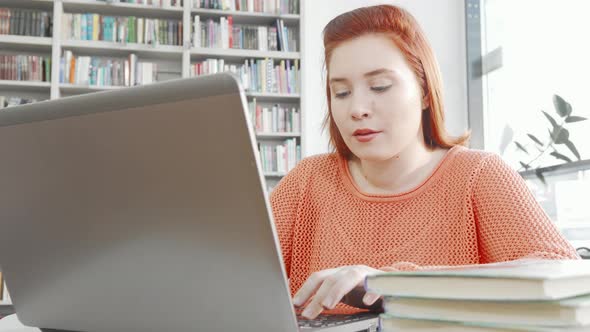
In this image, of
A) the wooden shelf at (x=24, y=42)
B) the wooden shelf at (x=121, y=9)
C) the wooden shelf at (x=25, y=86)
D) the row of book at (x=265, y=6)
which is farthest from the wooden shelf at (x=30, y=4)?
the row of book at (x=265, y=6)

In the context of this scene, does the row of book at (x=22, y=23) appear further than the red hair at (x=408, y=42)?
Yes

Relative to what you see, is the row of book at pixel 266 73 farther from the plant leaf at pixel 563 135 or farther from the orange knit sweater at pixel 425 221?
the orange knit sweater at pixel 425 221

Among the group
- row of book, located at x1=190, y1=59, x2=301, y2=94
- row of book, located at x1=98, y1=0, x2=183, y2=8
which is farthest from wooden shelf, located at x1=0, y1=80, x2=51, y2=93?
row of book, located at x1=190, y1=59, x2=301, y2=94

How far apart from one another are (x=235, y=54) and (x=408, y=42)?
2982 millimetres

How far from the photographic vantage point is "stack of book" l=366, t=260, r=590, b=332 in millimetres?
407

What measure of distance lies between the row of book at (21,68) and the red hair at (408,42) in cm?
313

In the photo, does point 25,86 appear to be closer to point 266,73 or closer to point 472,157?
point 266,73

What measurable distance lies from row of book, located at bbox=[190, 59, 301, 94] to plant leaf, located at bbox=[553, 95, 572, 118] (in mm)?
1696

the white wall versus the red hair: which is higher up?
the white wall

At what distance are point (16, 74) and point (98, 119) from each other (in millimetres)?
3658

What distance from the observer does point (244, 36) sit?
4.05 meters

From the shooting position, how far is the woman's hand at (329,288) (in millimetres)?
630

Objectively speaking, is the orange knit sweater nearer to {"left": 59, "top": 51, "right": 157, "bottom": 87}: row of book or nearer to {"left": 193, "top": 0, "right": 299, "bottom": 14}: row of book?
{"left": 59, "top": 51, "right": 157, "bottom": 87}: row of book

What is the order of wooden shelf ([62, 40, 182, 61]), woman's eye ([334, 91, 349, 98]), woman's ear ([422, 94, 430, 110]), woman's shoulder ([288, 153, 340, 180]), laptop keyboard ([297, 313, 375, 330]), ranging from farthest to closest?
wooden shelf ([62, 40, 182, 61]), woman's shoulder ([288, 153, 340, 180]), woman's ear ([422, 94, 430, 110]), woman's eye ([334, 91, 349, 98]), laptop keyboard ([297, 313, 375, 330])
